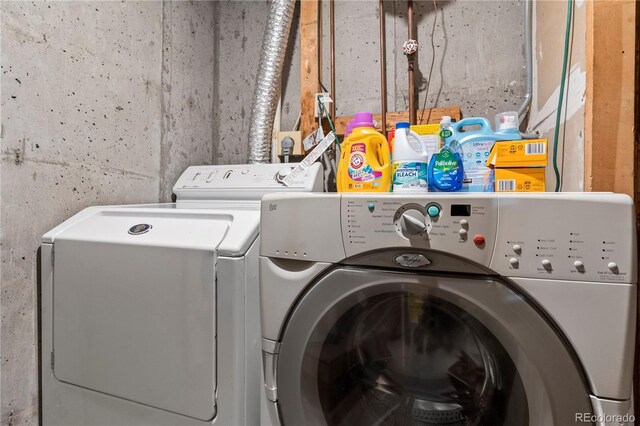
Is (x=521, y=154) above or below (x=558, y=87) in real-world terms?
below

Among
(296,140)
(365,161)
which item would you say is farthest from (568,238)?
(296,140)

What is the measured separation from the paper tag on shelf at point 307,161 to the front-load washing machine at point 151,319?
418 mm

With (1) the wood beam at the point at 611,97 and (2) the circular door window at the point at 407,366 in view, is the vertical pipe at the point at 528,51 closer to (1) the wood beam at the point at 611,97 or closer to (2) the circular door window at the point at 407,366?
(1) the wood beam at the point at 611,97

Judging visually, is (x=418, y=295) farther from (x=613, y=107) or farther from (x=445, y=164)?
(x=613, y=107)

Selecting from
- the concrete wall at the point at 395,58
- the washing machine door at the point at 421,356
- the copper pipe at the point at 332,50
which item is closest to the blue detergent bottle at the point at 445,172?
the washing machine door at the point at 421,356

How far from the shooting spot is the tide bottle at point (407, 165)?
888 millimetres

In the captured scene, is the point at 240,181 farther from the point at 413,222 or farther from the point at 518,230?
the point at 518,230

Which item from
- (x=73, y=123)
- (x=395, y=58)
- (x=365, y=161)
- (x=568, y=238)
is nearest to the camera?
(x=568, y=238)

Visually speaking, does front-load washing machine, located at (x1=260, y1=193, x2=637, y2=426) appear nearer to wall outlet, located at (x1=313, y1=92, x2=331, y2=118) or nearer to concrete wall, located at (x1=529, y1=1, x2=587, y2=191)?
concrete wall, located at (x1=529, y1=1, x2=587, y2=191)

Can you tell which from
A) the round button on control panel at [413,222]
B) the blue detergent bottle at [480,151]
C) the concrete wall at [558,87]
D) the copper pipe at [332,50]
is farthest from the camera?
the copper pipe at [332,50]

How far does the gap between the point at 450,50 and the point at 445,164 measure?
87cm

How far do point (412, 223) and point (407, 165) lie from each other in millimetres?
278

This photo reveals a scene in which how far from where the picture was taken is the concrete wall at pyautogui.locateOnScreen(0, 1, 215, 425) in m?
1.04

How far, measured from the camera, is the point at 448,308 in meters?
0.72
